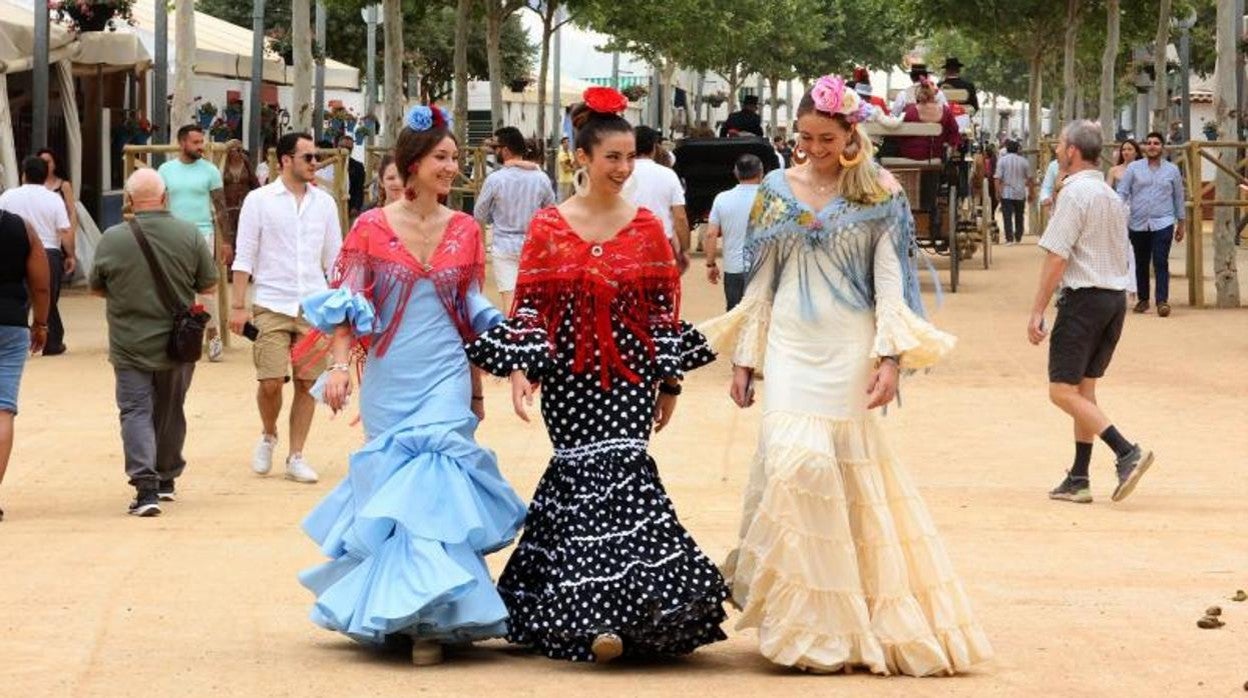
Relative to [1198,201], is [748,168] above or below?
above

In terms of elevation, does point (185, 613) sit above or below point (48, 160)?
below

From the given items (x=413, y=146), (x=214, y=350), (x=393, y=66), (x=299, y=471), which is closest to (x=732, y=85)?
(x=393, y=66)

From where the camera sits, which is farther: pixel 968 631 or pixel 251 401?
pixel 251 401

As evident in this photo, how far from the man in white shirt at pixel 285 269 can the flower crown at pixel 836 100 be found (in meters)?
5.33

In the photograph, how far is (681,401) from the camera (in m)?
16.5

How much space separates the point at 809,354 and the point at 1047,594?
2018 mm

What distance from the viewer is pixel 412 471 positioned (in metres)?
7.34

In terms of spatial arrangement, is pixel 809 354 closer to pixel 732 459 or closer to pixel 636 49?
pixel 732 459

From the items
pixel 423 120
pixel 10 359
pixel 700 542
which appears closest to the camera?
pixel 423 120

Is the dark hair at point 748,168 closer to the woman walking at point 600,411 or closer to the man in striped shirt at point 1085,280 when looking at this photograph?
the man in striped shirt at point 1085,280

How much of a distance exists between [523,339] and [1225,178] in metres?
19.6

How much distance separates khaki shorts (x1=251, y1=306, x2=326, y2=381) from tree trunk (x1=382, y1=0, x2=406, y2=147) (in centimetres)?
1847

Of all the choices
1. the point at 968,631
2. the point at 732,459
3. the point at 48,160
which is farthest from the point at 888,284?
the point at 48,160

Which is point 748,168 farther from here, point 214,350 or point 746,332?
point 746,332
